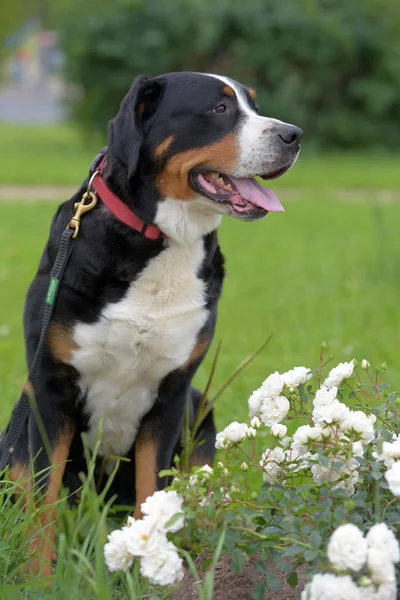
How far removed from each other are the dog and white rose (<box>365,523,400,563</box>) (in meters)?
1.25

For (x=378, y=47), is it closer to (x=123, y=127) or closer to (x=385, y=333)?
(x=385, y=333)

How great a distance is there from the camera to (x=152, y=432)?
3.34 m

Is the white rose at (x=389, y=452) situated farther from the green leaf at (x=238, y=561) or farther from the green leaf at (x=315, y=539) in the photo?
the green leaf at (x=238, y=561)

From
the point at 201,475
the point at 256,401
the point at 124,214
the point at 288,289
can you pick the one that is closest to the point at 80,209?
the point at 124,214

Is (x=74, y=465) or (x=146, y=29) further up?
(x=146, y=29)

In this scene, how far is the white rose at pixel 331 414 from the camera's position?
2.36m

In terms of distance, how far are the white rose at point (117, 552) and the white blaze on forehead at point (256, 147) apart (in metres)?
1.37

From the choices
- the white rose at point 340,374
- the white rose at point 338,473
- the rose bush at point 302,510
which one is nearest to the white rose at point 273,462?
the rose bush at point 302,510

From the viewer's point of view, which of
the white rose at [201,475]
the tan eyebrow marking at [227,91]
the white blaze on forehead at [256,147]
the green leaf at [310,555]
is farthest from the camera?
the tan eyebrow marking at [227,91]

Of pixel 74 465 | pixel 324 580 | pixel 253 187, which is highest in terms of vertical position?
pixel 253 187

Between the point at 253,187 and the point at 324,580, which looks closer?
the point at 324,580

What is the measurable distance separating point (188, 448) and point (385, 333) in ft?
10.8

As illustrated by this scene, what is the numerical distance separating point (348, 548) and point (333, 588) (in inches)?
4.6

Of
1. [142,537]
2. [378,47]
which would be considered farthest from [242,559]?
[378,47]
